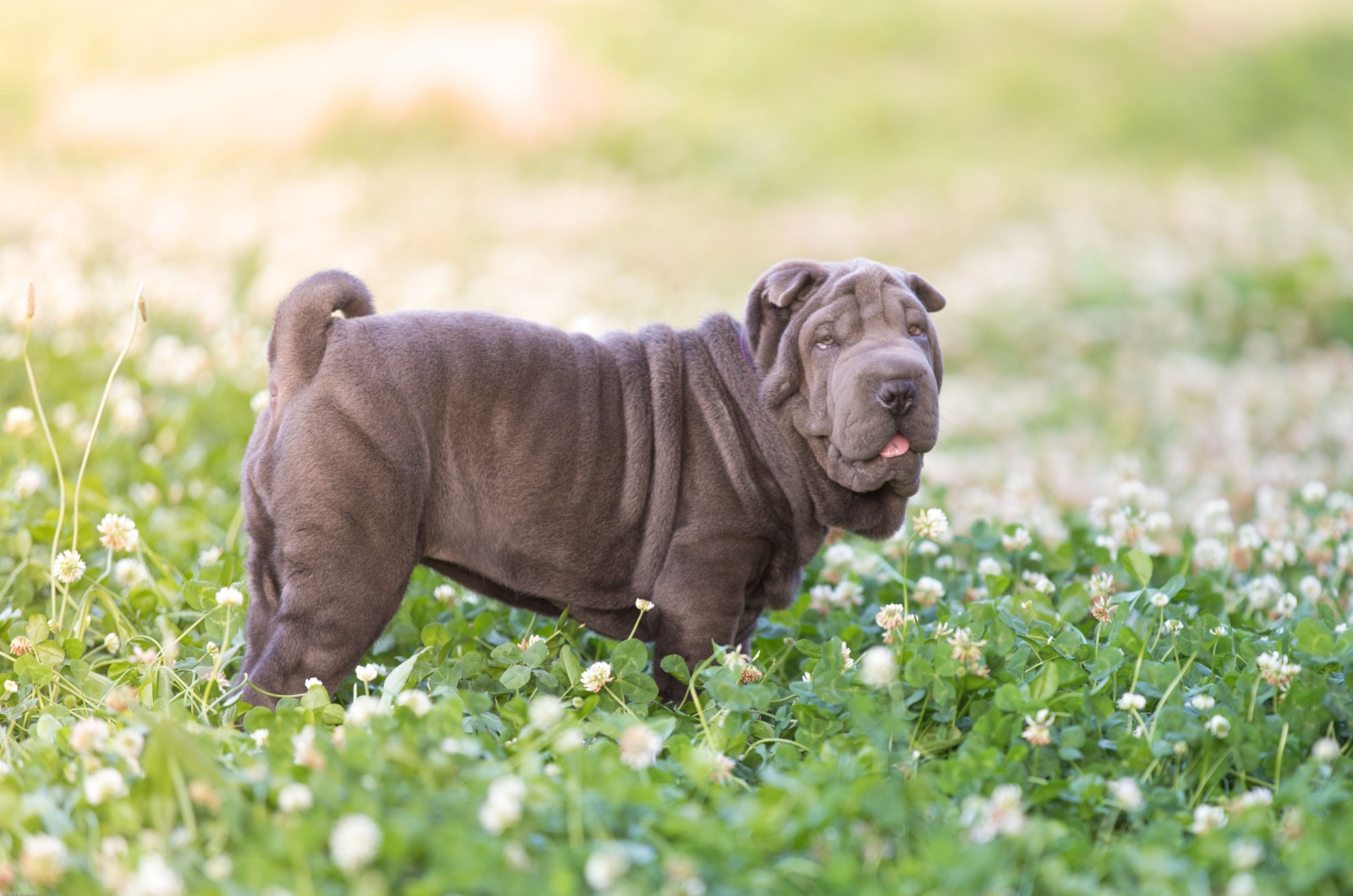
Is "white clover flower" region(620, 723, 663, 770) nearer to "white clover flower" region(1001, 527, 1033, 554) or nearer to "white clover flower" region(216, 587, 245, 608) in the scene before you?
"white clover flower" region(216, 587, 245, 608)

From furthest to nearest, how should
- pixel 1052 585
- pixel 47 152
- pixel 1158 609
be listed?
pixel 47 152 < pixel 1052 585 < pixel 1158 609

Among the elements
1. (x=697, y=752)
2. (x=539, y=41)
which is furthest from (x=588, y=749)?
(x=539, y=41)

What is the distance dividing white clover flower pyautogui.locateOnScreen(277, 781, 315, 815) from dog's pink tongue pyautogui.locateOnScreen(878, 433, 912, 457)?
163cm

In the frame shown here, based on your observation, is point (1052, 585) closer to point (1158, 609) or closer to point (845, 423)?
point (1158, 609)

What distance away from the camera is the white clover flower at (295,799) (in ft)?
7.52

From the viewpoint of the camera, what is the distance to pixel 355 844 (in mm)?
2115

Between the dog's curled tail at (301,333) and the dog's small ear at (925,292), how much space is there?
1.56 metres

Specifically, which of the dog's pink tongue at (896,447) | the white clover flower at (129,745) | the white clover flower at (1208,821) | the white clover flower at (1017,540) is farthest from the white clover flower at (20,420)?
the white clover flower at (1208,821)

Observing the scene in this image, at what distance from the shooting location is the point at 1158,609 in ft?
12.0

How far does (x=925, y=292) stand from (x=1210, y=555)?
5.18 ft

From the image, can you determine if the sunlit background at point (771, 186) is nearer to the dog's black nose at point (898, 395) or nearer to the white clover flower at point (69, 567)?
the dog's black nose at point (898, 395)

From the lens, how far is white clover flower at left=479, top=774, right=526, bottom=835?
7.29 ft

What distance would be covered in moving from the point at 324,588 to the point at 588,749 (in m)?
0.79

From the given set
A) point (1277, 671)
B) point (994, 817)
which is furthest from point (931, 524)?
point (994, 817)
